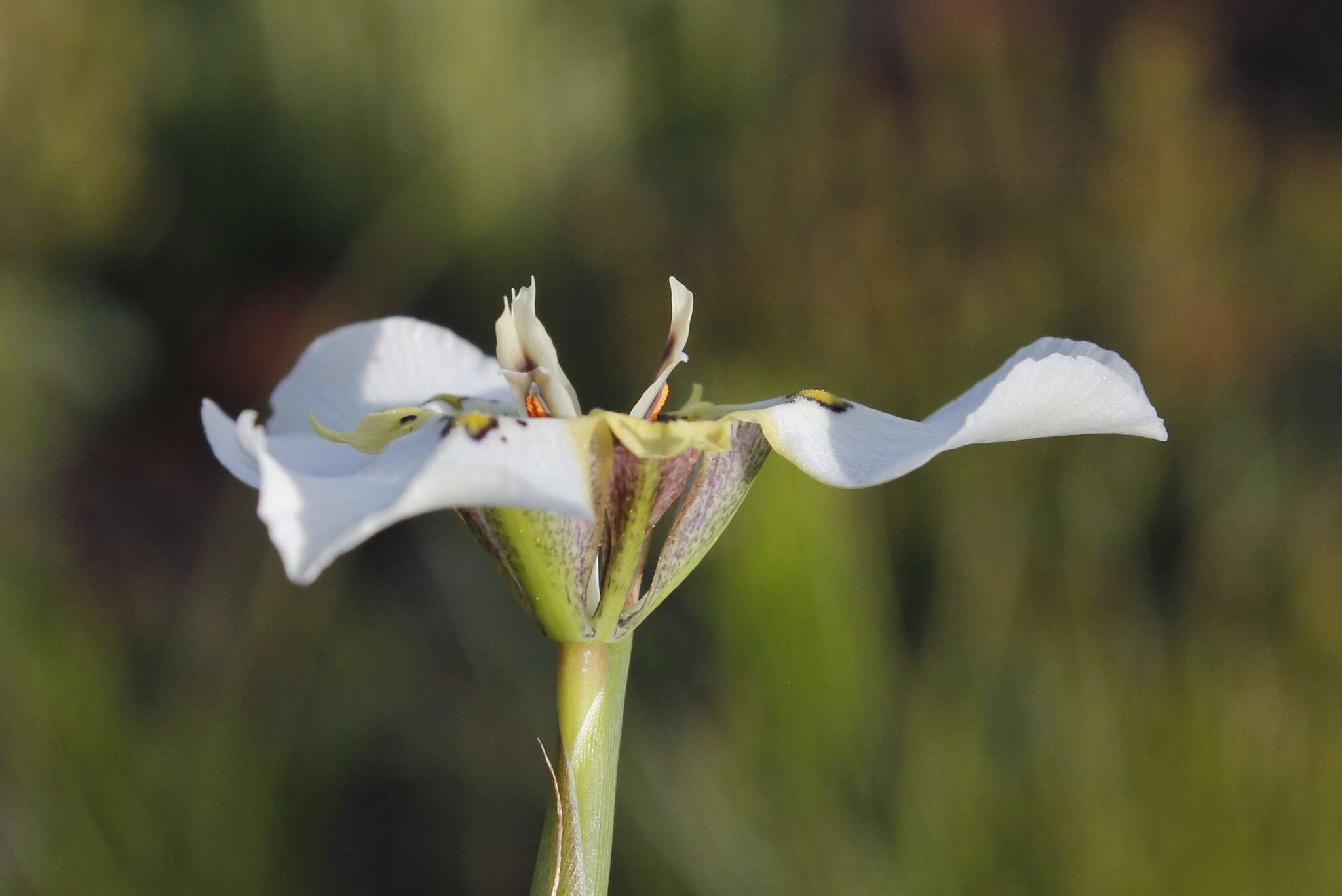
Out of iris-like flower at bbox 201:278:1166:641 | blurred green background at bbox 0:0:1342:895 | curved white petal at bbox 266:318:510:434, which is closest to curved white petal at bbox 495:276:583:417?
iris-like flower at bbox 201:278:1166:641

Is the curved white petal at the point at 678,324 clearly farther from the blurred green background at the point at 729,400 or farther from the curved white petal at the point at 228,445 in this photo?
the blurred green background at the point at 729,400

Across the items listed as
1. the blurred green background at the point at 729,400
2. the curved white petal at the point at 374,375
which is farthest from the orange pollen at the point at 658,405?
the blurred green background at the point at 729,400

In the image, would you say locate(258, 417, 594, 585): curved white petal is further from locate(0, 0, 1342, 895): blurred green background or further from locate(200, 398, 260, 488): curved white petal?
locate(0, 0, 1342, 895): blurred green background

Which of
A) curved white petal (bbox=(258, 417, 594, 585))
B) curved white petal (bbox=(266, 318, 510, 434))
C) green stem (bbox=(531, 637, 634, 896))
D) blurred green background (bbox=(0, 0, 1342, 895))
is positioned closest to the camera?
curved white petal (bbox=(258, 417, 594, 585))

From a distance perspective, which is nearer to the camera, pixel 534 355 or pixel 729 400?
pixel 534 355

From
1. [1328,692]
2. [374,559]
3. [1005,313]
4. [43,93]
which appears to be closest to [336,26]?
[43,93]

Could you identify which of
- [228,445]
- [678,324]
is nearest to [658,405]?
[678,324]

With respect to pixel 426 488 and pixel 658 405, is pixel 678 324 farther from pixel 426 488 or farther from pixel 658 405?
pixel 426 488
